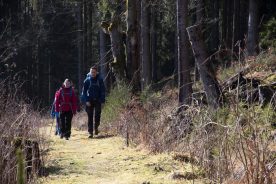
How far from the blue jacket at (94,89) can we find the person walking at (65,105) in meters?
0.44

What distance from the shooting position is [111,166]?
775 cm

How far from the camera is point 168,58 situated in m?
47.5

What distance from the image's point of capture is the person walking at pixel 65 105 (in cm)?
1309

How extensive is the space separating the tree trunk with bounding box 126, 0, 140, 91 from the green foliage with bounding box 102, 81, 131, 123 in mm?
718

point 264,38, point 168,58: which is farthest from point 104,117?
point 168,58

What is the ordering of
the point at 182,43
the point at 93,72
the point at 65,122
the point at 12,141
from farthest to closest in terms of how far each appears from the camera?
the point at 65,122 < the point at 93,72 < the point at 182,43 < the point at 12,141

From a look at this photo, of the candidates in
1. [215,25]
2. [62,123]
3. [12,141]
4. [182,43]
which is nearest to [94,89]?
[62,123]

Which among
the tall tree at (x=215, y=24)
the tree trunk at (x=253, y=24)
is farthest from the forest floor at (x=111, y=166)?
the tall tree at (x=215, y=24)

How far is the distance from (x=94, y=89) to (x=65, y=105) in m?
0.94

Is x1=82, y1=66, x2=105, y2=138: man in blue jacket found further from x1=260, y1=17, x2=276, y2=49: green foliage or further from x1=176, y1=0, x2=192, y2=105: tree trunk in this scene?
x1=260, y1=17, x2=276, y2=49: green foliage

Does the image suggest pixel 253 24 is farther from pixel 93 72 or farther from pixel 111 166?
pixel 111 166

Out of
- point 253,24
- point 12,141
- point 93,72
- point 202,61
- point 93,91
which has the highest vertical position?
point 253,24

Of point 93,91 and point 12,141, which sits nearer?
point 12,141

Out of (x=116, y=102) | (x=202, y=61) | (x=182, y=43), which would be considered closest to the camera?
(x=202, y=61)
